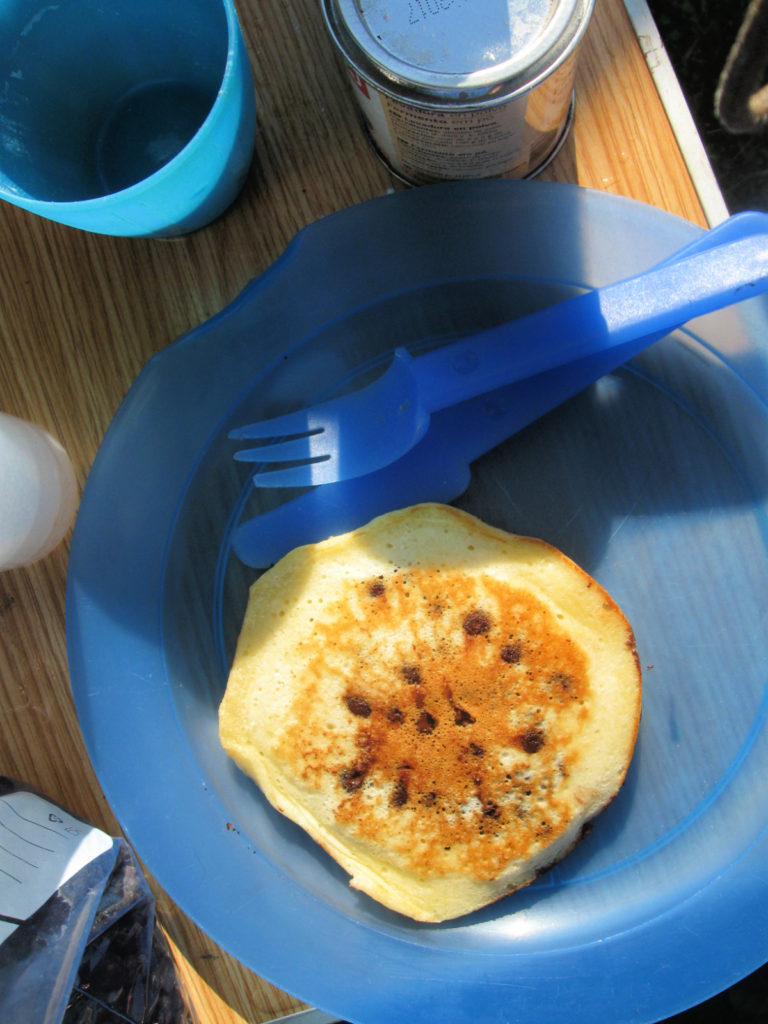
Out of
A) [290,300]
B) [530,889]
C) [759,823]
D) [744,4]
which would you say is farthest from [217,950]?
[744,4]

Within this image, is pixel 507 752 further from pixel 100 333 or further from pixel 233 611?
pixel 100 333

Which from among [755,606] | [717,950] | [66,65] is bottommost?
[717,950]

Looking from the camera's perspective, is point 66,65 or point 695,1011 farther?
point 695,1011

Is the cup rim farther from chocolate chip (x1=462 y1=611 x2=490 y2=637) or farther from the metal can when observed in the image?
chocolate chip (x1=462 y1=611 x2=490 y2=637)

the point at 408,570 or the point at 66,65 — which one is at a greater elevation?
the point at 66,65

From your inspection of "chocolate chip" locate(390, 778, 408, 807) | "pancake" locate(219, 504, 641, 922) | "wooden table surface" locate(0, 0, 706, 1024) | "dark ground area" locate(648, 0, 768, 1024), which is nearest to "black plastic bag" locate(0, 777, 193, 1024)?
"wooden table surface" locate(0, 0, 706, 1024)

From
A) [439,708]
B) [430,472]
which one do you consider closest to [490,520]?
[430,472]

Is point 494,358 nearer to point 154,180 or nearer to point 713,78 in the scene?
point 154,180
